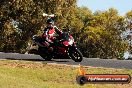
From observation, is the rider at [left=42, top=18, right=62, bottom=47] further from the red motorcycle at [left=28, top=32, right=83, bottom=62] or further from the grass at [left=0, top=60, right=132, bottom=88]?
the grass at [left=0, top=60, right=132, bottom=88]

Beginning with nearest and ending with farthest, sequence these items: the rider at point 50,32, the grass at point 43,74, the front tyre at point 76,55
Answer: the grass at point 43,74, the rider at point 50,32, the front tyre at point 76,55

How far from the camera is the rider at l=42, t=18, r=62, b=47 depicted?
15188mm

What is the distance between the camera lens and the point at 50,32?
15.6m

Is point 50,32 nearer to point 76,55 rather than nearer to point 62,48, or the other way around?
point 62,48

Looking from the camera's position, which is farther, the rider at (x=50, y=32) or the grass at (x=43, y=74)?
the rider at (x=50, y=32)

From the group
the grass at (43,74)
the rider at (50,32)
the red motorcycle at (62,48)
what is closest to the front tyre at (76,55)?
the red motorcycle at (62,48)

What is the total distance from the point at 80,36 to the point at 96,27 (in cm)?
375

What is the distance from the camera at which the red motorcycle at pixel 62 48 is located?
15258 millimetres

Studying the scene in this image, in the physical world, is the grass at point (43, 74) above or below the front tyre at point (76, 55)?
below

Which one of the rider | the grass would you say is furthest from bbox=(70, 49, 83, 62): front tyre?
the rider

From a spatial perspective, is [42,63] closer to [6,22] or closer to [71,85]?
[71,85]

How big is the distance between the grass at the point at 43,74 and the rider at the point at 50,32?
4.03ft

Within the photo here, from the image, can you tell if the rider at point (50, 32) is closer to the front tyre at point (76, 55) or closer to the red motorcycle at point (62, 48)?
the red motorcycle at point (62, 48)

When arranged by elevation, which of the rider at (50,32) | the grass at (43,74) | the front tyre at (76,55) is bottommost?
the grass at (43,74)
